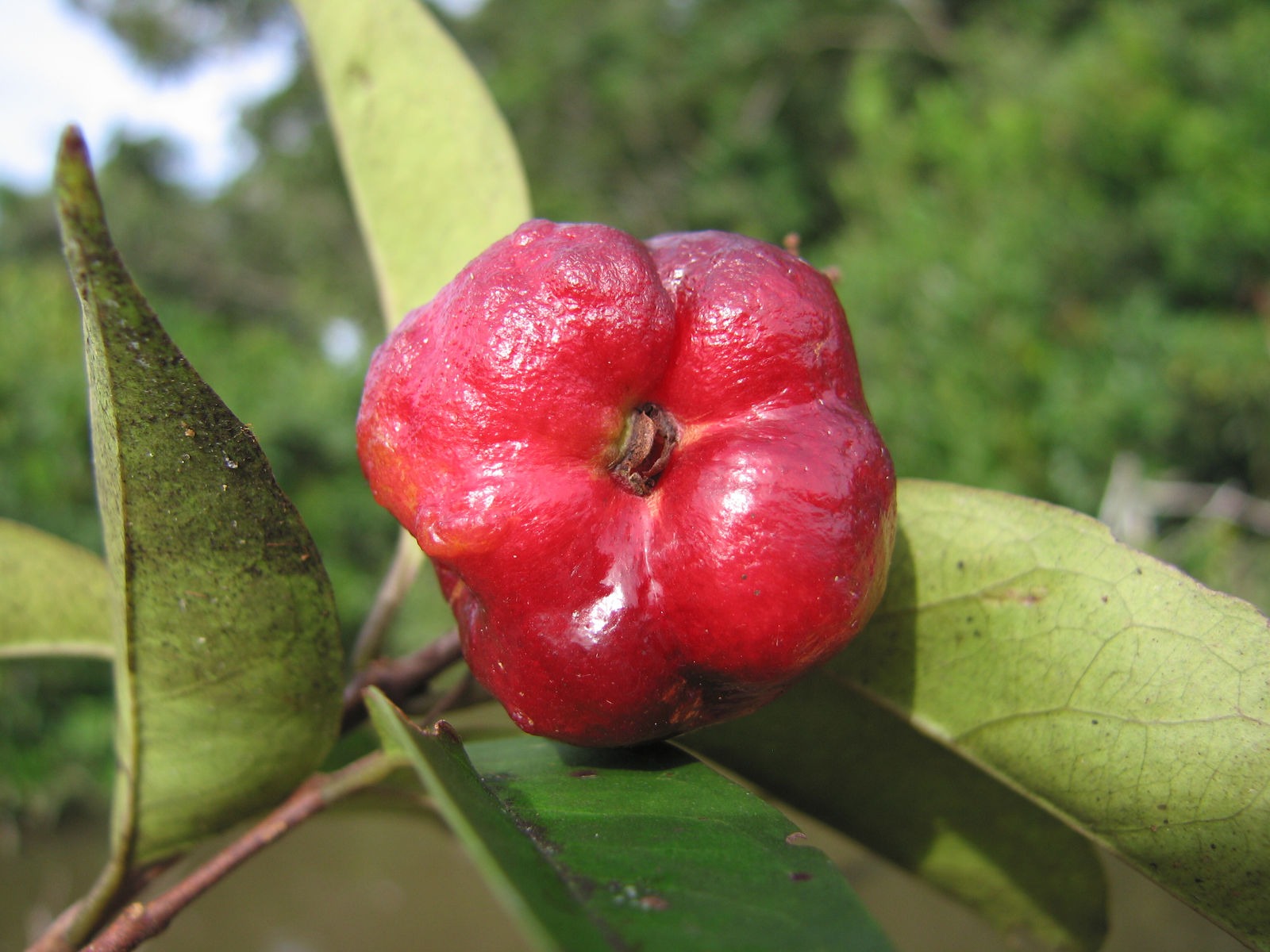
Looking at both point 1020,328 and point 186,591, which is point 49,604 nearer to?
point 186,591

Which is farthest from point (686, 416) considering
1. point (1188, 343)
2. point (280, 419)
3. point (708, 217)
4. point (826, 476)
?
point (708, 217)

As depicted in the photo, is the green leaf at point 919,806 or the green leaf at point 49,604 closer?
the green leaf at point 919,806

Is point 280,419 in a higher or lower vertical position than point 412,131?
lower

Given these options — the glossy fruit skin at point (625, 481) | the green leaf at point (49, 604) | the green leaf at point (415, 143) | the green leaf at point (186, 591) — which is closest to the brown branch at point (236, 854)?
the green leaf at point (186, 591)

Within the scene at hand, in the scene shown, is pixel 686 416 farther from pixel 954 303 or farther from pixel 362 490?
pixel 362 490

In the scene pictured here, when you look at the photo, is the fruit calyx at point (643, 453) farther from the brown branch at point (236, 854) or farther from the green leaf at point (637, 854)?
the brown branch at point (236, 854)

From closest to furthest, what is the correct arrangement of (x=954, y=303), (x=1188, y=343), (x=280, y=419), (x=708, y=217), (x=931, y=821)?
(x=931, y=821) → (x=1188, y=343) → (x=954, y=303) → (x=280, y=419) → (x=708, y=217)

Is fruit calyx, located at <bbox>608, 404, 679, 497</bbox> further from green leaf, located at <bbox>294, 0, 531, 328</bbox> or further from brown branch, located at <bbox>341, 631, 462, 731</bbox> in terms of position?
green leaf, located at <bbox>294, 0, 531, 328</bbox>

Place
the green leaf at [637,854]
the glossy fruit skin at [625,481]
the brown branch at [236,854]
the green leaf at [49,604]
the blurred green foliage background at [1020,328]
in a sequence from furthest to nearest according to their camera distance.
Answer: the blurred green foliage background at [1020,328], the green leaf at [49,604], the brown branch at [236,854], the glossy fruit skin at [625,481], the green leaf at [637,854]

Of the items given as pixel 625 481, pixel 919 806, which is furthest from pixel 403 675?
pixel 919 806
